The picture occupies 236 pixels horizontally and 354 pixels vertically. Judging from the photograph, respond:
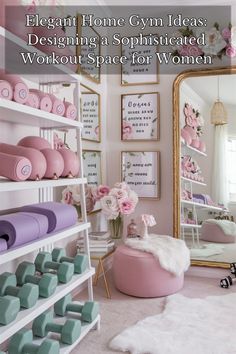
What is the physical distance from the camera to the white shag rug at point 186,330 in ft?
6.21

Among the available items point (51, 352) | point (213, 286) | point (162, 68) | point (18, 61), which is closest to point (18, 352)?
point (51, 352)

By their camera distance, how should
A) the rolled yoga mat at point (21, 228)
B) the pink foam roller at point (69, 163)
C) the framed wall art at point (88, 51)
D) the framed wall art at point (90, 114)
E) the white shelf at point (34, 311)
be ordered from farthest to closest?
the framed wall art at point (90, 114), the framed wall art at point (88, 51), the pink foam roller at point (69, 163), the rolled yoga mat at point (21, 228), the white shelf at point (34, 311)

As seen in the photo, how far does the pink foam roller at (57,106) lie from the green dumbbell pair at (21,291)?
900 mm

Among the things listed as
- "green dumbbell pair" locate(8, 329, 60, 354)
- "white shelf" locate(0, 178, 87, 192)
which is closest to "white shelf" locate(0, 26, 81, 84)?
"white shelf" locate(0, 178, 87, 192)

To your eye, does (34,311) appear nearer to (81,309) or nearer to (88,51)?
(81,309)

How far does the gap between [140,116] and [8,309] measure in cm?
243

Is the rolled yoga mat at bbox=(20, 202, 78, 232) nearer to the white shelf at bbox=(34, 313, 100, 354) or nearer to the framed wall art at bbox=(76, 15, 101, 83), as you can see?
the white shelf at bbox=(34, 313, 100, 354)

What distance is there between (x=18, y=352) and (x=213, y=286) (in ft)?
5.98

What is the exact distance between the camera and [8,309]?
1.42 metres

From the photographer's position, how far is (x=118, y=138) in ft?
11.7

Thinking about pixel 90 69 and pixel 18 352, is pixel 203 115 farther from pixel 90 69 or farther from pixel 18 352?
pixel 18 352

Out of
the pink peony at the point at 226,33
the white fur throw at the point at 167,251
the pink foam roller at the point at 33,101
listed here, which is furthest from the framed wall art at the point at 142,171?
the pink foam roller at the point at 33,101

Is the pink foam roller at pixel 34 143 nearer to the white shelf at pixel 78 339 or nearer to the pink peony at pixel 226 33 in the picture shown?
the white shelf at pixel 78 339

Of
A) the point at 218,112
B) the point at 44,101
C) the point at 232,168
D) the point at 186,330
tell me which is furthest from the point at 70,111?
the point at 232,168
